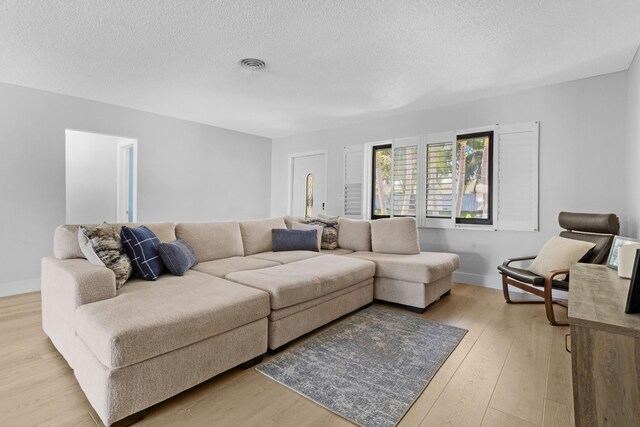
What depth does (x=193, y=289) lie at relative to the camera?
6.70 feet

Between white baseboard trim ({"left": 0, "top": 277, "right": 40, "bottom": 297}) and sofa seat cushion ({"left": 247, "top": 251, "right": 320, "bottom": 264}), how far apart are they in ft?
8.83

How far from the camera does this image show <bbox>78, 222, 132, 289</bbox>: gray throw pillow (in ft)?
6.75

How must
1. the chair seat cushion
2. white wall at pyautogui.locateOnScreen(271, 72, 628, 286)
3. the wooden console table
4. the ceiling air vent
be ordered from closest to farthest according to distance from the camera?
Result: 1. the wooden console table
2. the chair seat cushion
3. the ceiling air vent
4. white wall at pyautogui.locateOnScreen(271, 72, 628, 286)

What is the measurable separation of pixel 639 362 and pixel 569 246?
2.47 m

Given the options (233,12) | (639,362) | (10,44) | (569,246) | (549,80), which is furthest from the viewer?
(549,80)

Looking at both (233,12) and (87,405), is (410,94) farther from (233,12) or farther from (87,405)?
(87,405)

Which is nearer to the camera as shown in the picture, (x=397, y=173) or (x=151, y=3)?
(x=151, y=3)

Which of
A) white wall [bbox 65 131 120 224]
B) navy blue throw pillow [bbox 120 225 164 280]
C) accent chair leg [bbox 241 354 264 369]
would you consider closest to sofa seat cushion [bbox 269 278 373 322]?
accent chair leg [bbox 241 354 264 369]

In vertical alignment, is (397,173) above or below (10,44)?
below

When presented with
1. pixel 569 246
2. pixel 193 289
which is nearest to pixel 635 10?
pixel 569 246

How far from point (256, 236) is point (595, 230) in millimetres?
3435

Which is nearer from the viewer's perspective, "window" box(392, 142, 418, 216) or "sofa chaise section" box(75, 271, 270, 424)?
"sofa chaise section" box(75, 271, 270, 424)

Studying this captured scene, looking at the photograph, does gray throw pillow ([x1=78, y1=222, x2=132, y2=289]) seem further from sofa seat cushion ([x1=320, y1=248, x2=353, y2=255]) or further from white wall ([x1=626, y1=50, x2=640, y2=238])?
white wall ([x1=626, y1=50, x2=640, y2=238])

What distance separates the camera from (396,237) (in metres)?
3.75
